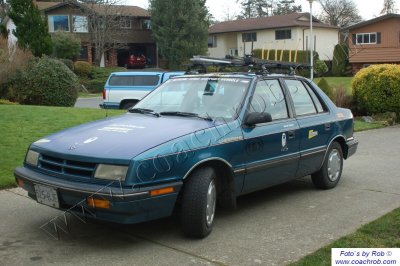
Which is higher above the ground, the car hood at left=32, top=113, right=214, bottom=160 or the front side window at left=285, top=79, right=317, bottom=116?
the front side window at left=285, top=79, right=317, bottom=116

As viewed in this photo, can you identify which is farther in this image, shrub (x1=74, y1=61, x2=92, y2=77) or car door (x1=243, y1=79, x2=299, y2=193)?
shrub (x1=74, y1=61, x2=92, y2=77)

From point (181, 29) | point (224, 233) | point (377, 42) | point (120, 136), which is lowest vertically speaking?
point (224, 233)

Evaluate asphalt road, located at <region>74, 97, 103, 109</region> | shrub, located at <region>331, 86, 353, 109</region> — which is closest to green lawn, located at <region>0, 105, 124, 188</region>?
shrub, located at <region>331, 86, 353, 109</region>

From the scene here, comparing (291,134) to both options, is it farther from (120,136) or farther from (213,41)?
(213,41)

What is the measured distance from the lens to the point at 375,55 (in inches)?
1774

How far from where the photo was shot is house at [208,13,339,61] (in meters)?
49.2

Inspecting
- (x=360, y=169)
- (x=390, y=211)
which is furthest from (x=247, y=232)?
(x=360, y=169)

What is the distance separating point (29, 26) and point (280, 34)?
2569 cm

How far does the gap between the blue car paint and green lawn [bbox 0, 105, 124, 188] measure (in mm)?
2396

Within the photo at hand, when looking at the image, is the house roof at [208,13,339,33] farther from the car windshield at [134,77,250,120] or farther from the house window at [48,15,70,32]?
the car windshield at [134,77,250,120]

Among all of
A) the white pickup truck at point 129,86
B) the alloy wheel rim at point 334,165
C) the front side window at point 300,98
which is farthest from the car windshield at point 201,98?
the white pickup truck at point 129,86

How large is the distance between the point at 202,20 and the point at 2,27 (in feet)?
58.9

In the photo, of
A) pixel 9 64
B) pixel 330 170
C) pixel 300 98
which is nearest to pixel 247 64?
pixel 300 98

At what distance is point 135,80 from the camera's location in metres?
17.7
